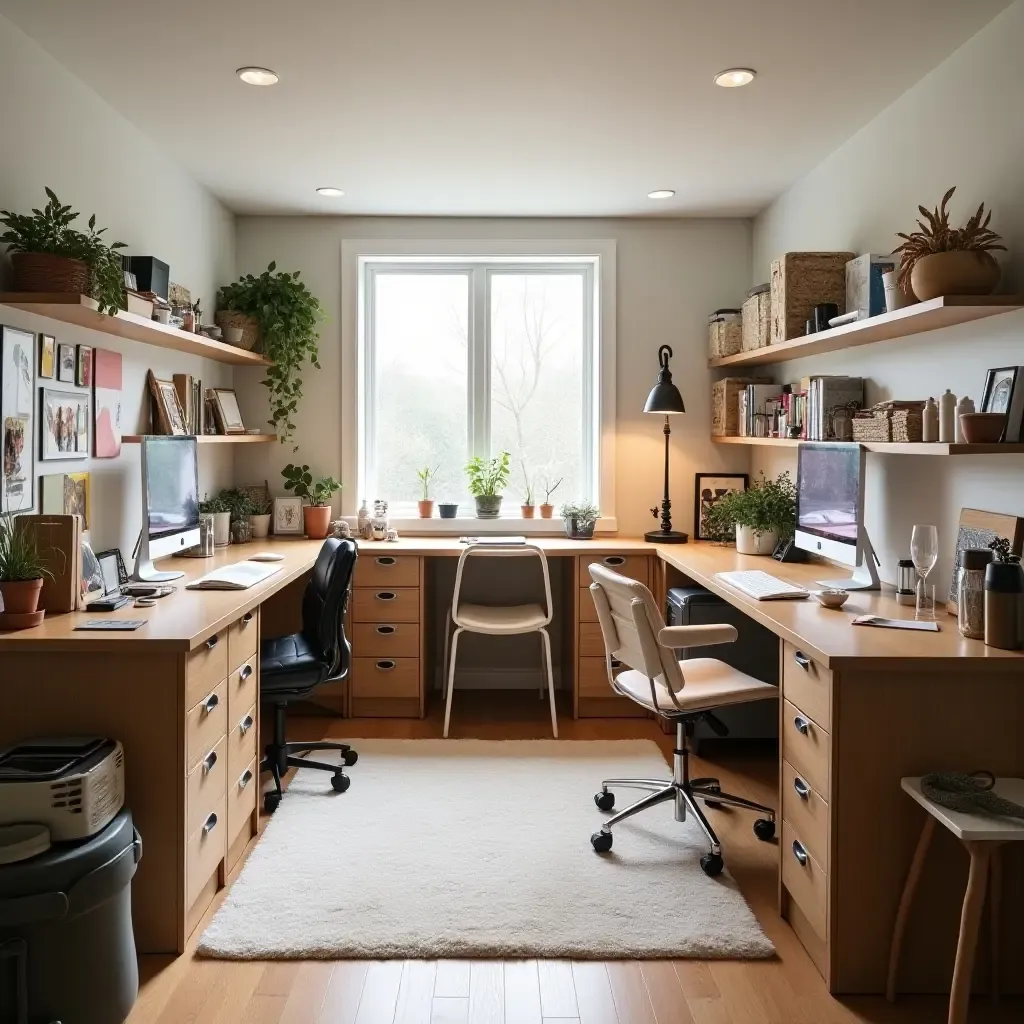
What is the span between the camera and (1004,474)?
2.61 m

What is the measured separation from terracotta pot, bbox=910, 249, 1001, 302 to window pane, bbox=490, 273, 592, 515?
8.82 ft

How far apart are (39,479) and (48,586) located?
0.43 m

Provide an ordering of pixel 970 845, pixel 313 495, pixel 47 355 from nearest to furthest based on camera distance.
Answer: pixel 970 845 < pixel 47 355 < pixel 313 495

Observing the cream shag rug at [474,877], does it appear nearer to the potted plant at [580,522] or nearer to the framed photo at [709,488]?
the potted plant at [580,522]

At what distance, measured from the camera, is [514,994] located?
220 centimetres

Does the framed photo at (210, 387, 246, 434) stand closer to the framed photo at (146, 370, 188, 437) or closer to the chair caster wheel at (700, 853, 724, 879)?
the framed photo at (146, 370, 188, 437)

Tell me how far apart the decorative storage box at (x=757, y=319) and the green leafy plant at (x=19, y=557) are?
299 centimetres

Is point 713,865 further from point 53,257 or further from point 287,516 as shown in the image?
point 287,516

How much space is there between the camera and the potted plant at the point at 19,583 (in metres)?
2.39

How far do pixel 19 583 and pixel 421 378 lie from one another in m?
2.96

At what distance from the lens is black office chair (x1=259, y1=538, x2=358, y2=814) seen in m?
3.37

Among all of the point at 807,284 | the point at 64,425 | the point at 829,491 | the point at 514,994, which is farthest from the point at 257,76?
the point at 514,994

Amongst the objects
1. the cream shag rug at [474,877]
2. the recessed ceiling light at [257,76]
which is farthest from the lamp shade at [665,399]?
the recessed ceiling light at [257,76]

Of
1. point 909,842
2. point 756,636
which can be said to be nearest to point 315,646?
point 756,636
